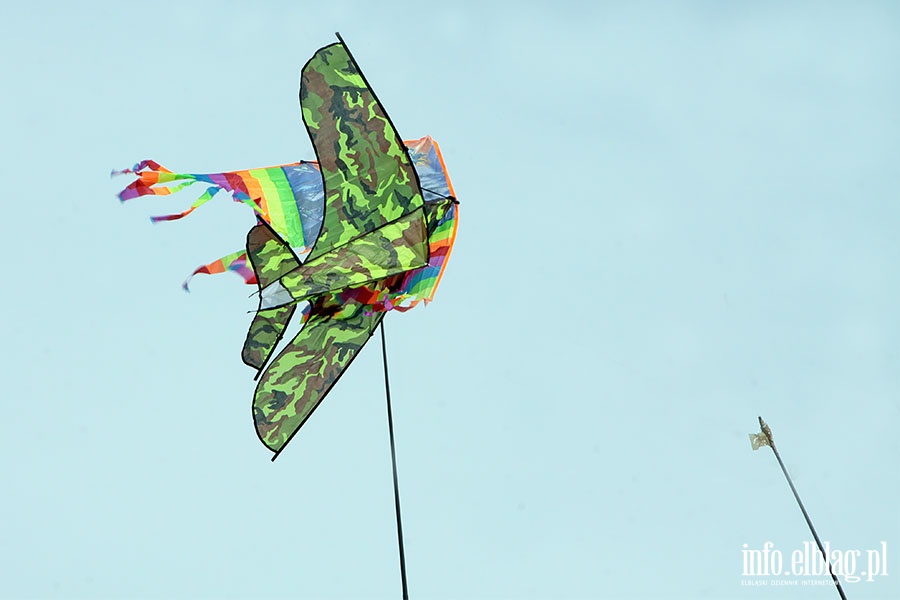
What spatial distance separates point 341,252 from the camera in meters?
19.9

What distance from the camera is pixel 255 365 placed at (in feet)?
65.5

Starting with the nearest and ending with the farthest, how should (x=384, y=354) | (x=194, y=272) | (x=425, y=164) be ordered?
(x=384, y=354)
(x=194, y=272)
(x=425, y=164)

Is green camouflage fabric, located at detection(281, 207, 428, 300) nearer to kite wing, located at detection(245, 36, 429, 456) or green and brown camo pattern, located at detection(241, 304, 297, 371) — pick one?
kite wing, located at detection(245, 36, 429, 456)

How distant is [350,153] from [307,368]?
3.61 meters

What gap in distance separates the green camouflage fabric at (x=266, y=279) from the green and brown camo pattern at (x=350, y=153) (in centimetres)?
82

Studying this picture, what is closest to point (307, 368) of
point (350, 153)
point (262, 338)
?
point (262, 338)

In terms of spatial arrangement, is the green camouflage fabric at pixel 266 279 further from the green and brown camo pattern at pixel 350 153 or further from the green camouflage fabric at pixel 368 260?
the green and brown camo pattern at pixel 350 153

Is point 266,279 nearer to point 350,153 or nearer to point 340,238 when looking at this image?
point 340,238

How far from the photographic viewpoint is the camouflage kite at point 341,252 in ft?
63.8

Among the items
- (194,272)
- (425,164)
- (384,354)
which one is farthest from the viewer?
(425,164)

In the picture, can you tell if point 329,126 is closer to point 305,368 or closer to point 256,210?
point 256,210

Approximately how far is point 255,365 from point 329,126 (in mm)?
4131

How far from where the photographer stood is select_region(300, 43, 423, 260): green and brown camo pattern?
1988 centimetres

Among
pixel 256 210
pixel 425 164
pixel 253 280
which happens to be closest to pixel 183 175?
pixel 256 210
